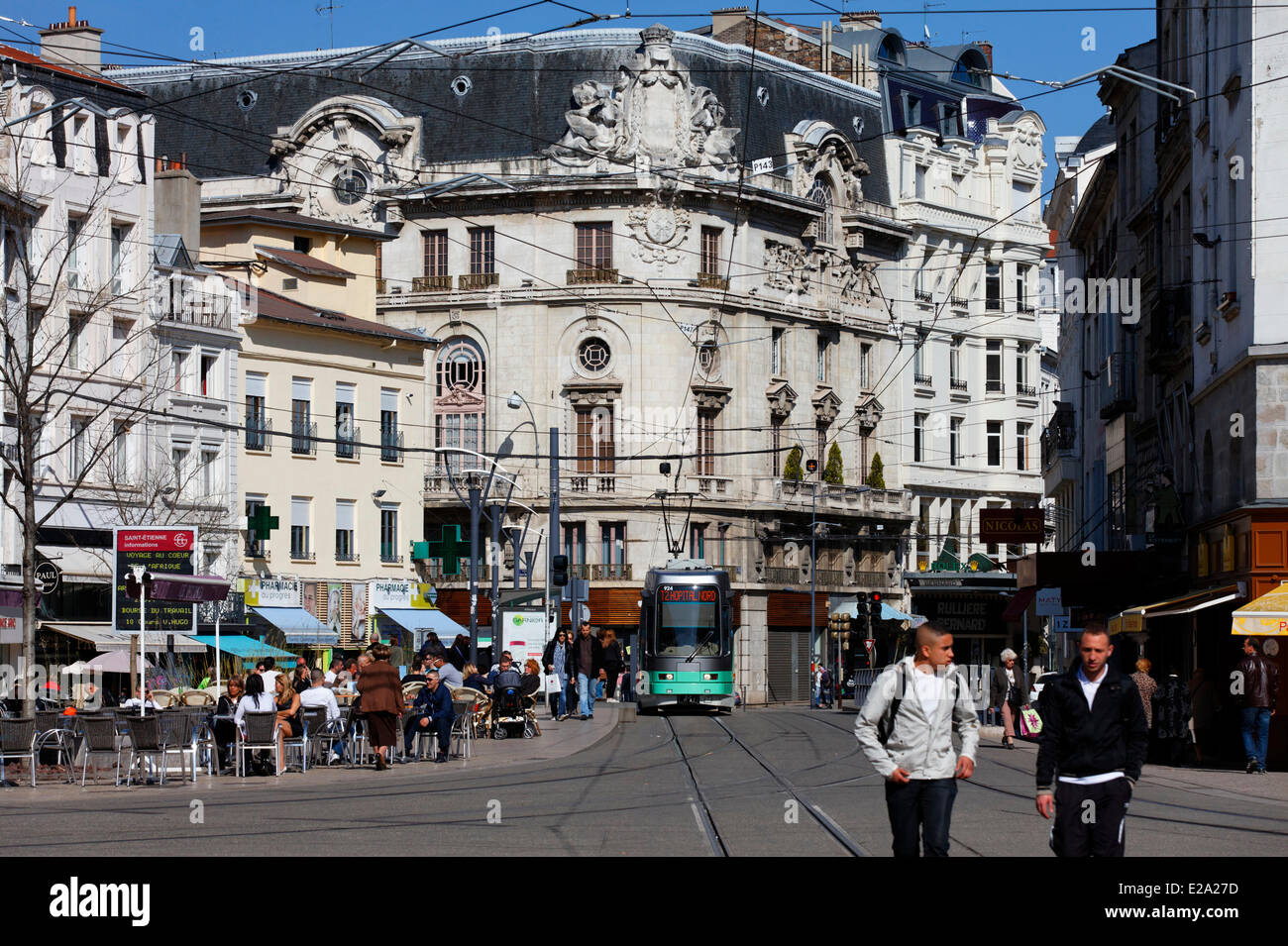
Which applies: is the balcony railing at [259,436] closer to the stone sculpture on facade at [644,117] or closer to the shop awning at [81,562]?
the shop awning at [81,562]

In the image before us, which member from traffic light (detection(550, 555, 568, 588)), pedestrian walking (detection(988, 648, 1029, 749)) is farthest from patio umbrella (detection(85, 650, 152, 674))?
pedestrian walking (detection(988, 648, 1029, 749))

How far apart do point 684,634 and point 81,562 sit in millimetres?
13328

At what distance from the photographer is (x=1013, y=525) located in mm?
48250

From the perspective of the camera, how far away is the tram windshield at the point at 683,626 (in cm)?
4541

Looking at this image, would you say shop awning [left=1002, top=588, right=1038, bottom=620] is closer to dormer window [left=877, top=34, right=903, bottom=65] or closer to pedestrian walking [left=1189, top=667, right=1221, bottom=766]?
pedestrian walking [left=1189, top=667, right=1221, bottom=766]

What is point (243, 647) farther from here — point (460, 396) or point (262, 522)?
point (460, 396)

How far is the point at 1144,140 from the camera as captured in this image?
42969 millimetres

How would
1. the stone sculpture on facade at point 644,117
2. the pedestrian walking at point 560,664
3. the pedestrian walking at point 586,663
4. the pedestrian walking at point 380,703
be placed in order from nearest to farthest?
the pedestrian walking at point 380,703 < the pedestrian walking at point 586,663 < the pedestrian walking at point 560,664 < the stone sculpture on facade at point 644,117

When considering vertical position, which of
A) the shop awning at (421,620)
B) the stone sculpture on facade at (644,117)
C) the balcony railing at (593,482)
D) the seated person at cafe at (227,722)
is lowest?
the shop awning at (421,620)

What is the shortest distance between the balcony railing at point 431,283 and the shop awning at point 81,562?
93.5 feet

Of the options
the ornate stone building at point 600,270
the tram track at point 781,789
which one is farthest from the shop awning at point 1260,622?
the ornate stone building at point 600,270

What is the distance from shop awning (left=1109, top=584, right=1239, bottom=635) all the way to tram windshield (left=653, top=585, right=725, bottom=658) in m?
14.2
